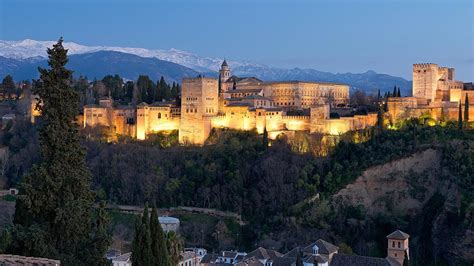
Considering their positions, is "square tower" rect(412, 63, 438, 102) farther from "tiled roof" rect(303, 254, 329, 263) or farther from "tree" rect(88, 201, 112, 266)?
"tree" rect(88, 201, 112, 266)

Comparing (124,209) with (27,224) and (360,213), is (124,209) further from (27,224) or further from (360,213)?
(27,224)

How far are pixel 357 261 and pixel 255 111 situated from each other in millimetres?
20185

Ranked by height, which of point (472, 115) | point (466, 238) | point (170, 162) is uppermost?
point (472, 115)

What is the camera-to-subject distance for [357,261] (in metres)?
31.5

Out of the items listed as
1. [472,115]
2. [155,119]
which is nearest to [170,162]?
[155,119]

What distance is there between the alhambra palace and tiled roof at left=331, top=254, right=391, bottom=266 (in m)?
16.3

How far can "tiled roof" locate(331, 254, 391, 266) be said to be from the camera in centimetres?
3122

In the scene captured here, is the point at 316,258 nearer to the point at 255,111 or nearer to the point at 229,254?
the point at 229,254

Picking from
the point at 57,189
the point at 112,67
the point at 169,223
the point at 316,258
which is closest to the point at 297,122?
the point at 169,223

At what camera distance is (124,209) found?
4653cm

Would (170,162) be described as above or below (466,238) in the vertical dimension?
above

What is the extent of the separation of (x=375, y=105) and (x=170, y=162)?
52.3 feet

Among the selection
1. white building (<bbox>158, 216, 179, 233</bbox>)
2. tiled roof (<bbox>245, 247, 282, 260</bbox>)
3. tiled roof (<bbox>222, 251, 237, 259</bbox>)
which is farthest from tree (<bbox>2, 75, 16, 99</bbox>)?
tiled roof (<bbox>245, 247, 282, 260</bbox>)

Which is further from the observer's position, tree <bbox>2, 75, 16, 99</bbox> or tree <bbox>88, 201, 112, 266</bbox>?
tree <bbox>2, 75, 16, 99</bbox>
